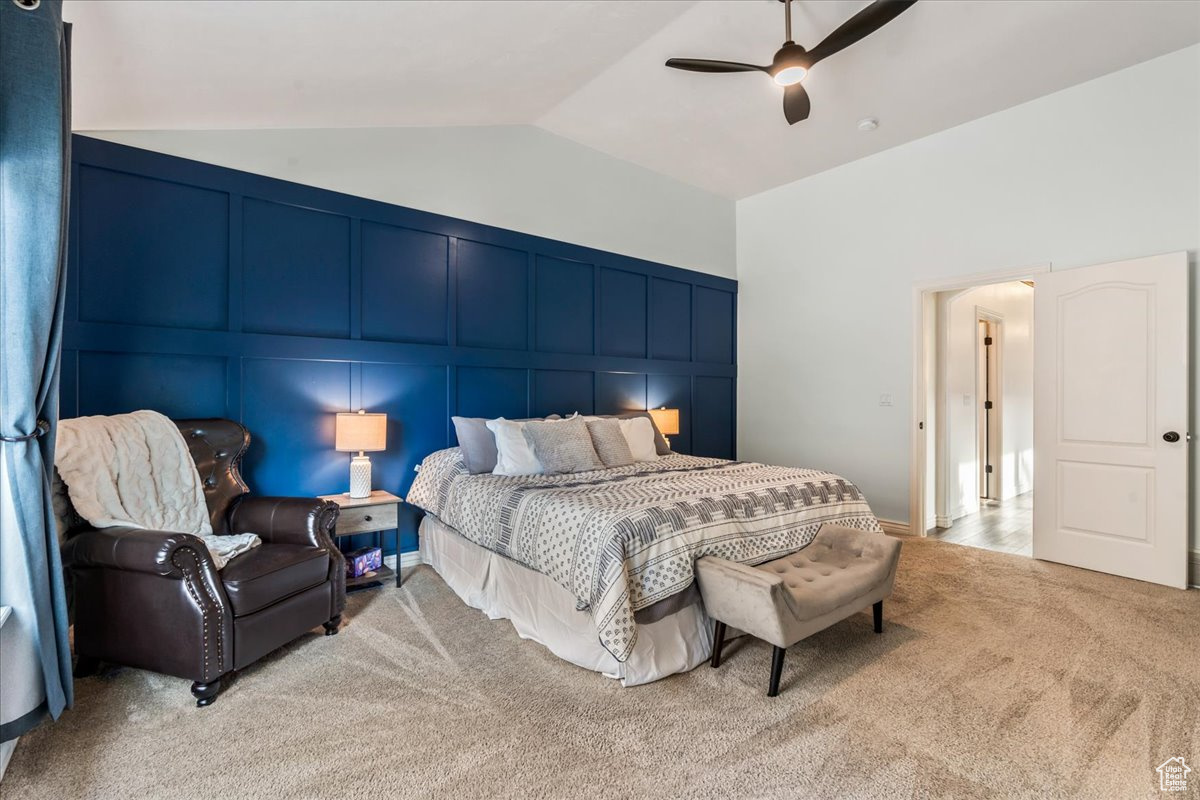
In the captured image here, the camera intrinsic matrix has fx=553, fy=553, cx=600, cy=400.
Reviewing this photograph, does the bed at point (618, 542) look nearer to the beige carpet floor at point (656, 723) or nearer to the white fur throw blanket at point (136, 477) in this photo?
the beige carpet floor at point (656, 723)

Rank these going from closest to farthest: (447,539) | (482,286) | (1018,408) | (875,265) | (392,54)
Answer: (392,54), (447,539), (482,286), (875,265), (1018,408)

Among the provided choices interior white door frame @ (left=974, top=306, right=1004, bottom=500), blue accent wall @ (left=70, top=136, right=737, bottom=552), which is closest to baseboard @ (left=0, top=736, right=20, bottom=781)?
blue accent wall @ (left=70, top=136, right=737, bottom=552)

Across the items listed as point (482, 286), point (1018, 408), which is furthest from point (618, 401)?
point (1018, 408)

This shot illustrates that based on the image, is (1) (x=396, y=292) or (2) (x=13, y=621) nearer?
(2) (x=13, y=621)

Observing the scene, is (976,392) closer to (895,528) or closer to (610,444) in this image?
(895,528)

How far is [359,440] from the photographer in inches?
130

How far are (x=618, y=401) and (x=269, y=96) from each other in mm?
3242

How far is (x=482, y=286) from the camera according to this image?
416 centimetres

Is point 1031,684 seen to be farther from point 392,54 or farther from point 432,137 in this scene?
point 432,137

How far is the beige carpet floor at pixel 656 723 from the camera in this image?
1648 millimetres

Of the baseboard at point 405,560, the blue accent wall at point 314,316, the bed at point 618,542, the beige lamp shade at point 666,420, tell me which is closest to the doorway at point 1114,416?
the bed at point 618,542

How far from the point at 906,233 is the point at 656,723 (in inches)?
175

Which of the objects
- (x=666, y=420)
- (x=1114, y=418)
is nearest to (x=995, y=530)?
(x=1114, y=418)

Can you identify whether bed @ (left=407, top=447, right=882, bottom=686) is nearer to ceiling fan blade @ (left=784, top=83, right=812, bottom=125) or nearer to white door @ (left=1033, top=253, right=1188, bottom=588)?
white door @ (left=1033, top=253, right=1188, bottom=588)
